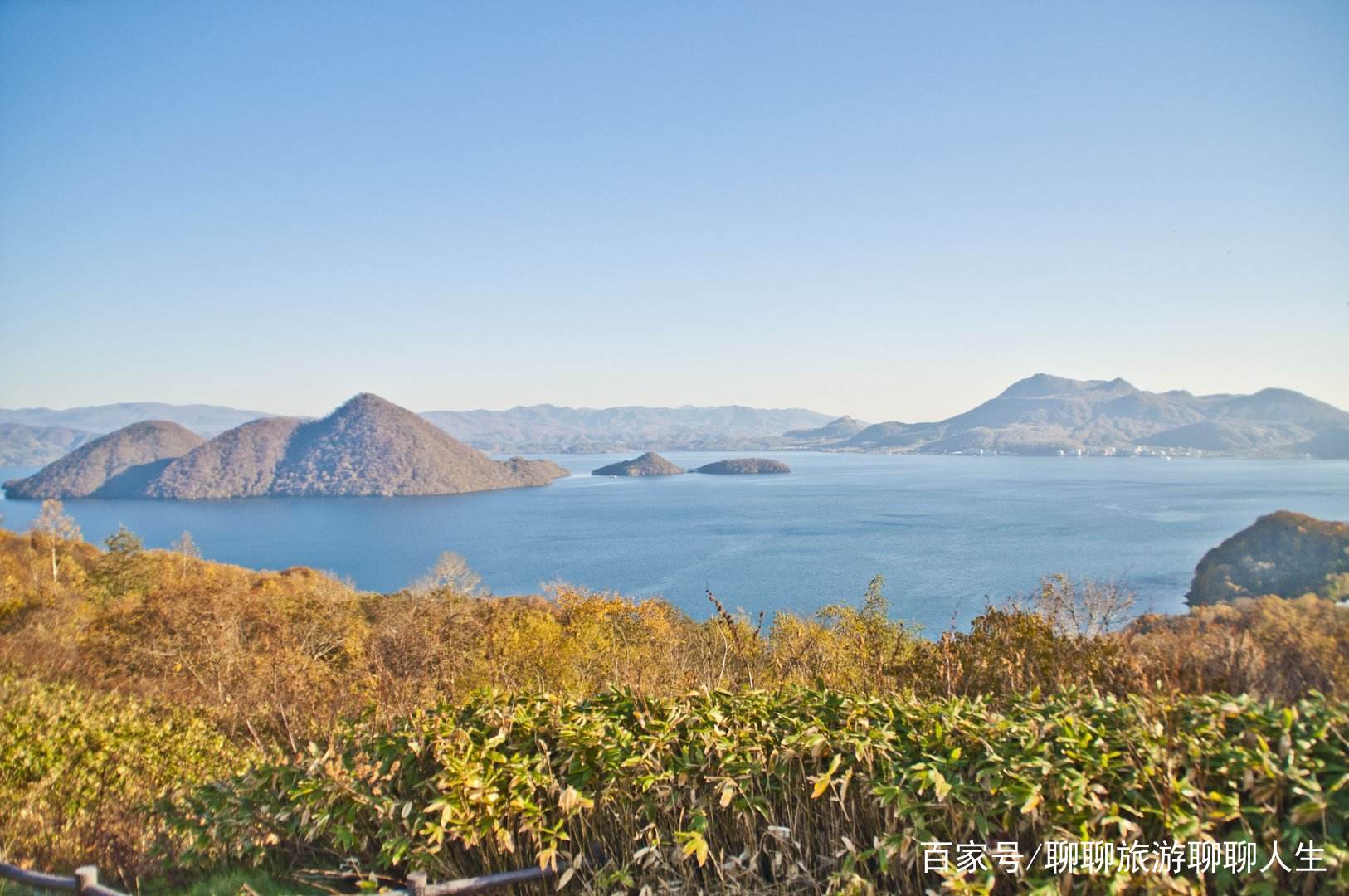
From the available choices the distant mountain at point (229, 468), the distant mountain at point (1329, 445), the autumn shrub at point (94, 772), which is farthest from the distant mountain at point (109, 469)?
the distant mountain at point (1329, 445)

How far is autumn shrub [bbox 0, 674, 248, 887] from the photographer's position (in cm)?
411

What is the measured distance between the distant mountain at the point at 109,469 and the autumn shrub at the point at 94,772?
457 ft

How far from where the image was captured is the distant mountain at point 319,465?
12812 centimetres

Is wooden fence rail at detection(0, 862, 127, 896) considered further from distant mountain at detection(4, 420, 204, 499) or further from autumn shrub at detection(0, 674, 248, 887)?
distant mountain at detection(4, 420, 204, 499)

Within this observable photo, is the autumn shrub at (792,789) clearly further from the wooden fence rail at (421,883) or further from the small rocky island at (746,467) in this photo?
the small rocky island at (746,467)

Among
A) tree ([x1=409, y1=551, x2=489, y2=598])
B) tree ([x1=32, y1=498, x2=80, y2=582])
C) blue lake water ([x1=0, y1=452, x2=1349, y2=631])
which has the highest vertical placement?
tree ([x1=32, y1=498, x2=80, y2=582])

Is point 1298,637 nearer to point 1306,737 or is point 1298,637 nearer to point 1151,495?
point 1306,737

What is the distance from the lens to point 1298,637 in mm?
5871

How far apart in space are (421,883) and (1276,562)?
55.3 metres

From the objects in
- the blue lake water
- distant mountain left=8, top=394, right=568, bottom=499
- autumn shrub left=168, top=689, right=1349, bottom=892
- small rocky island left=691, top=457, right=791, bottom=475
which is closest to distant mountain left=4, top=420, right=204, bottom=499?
A: distant mountain left=8, top=394, right=568, bottom=499

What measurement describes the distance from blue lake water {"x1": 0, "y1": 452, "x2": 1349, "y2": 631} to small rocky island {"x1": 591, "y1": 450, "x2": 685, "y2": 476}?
19.2m

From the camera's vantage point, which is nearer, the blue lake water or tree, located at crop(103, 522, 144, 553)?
tree, located at crop(103, 522, 144, 553)

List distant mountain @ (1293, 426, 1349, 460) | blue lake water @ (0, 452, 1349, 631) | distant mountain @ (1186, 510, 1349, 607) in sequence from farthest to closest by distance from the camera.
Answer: distant mountain @ (1293, 426, 1349, 460)
blue lake water @ (0, 452, 1349, 631)
distant mountain @ (1186, 510, 1349, 607)

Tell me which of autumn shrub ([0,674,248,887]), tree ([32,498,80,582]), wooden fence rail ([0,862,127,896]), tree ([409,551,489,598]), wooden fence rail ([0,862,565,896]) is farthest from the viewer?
tree ([32,498,80,582])
